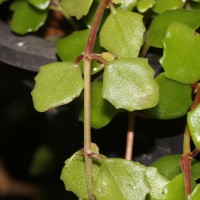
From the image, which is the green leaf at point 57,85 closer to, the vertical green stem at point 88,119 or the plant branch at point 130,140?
the vertical green stem at point 88,119

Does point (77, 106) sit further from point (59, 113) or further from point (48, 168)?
point (48, 168)

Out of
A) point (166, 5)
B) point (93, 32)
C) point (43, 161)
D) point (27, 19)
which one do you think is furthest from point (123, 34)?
point (43, 161)

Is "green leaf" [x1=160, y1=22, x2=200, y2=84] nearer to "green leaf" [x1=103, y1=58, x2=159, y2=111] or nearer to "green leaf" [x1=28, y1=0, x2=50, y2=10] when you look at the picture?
"green leaf" [x1=103, y1=58, x2=159, y2=111]

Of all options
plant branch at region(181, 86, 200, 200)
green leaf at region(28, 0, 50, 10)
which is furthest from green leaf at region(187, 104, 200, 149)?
green leaf at region(28, 0, 50, 10)

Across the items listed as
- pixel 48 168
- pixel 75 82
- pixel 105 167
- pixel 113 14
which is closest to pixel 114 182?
pixel 105 167

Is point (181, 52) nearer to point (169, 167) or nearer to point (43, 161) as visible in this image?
point (169, 167)

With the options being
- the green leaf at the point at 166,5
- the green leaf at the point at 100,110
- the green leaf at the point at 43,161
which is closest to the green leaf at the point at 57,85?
the green leaf at the point at 100,110
